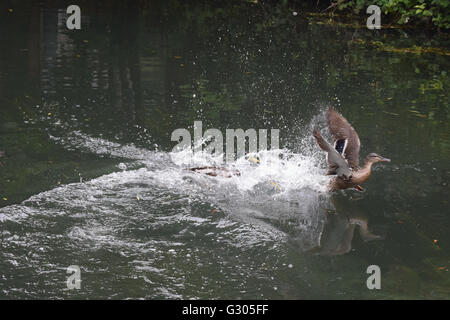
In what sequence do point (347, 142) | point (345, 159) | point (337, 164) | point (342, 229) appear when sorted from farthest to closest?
1. point (347, 142)
2. point (345, 159)
3. point (337, 164)
4. point (342, 229)

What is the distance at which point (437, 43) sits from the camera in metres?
16.7

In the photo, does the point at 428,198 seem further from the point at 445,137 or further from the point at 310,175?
the point at 445,137

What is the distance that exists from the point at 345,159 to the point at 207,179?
1.64 metres

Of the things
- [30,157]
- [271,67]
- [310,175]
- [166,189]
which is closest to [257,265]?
[166,189]

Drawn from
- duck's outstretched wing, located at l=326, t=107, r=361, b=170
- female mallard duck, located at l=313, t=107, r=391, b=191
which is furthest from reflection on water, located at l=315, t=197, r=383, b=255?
duck's outstretched wing, located at l=326, t=107, r=361, b=170

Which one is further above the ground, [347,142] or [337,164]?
[347,142]

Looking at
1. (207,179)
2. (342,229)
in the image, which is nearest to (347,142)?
(342,229)

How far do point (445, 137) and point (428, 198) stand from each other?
7.56 ft

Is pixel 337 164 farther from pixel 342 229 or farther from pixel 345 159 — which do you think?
pixel 342 229

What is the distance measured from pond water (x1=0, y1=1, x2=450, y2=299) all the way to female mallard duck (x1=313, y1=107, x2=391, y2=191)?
256 mm

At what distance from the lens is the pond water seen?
214 inches

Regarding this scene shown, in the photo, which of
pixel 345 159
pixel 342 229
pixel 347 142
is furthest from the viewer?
pixel 347 142

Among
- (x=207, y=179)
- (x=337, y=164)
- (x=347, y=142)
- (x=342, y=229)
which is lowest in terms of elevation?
(x=342, y=229)

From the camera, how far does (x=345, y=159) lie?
Result: 7.11m
